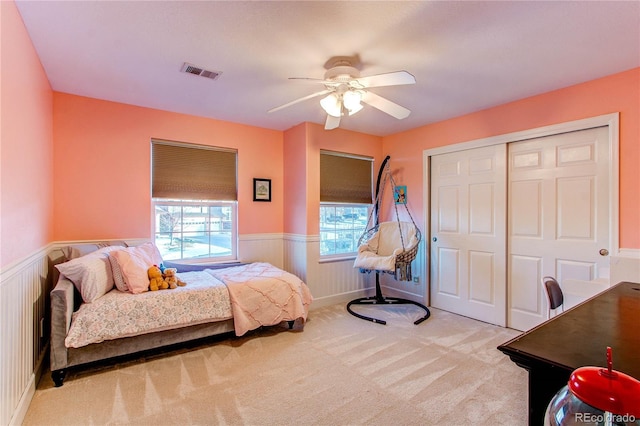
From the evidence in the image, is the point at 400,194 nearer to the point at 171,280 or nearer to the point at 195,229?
the point at 195,229

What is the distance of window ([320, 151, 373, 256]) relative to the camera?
4434mm

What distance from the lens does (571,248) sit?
9.86ft

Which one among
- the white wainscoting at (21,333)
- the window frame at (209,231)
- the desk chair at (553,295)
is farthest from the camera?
the window frame at (209,231)

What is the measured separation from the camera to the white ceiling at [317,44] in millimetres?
1847

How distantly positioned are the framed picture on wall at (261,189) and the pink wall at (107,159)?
2.23ft

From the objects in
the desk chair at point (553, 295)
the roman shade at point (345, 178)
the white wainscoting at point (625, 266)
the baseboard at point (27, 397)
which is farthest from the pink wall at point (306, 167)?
the white wainscoting at point (625, 266)

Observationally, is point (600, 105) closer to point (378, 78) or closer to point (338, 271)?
point (378, 78)

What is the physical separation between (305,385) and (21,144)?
2.51 meters

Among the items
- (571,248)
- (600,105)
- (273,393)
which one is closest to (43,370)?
(273,393)

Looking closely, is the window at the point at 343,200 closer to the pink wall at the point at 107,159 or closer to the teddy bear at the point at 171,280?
the pink wall at the point at 107,159

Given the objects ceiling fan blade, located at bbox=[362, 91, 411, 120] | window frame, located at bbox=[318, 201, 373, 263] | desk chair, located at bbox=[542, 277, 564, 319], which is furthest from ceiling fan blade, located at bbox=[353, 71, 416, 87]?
window frame, located at bbox=[318, 201, 373, 263]

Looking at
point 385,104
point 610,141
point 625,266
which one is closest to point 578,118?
point 610,141

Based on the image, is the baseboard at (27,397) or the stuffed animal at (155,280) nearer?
the baseboard at (27,397)

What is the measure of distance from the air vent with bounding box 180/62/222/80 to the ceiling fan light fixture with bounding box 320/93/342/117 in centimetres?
96
